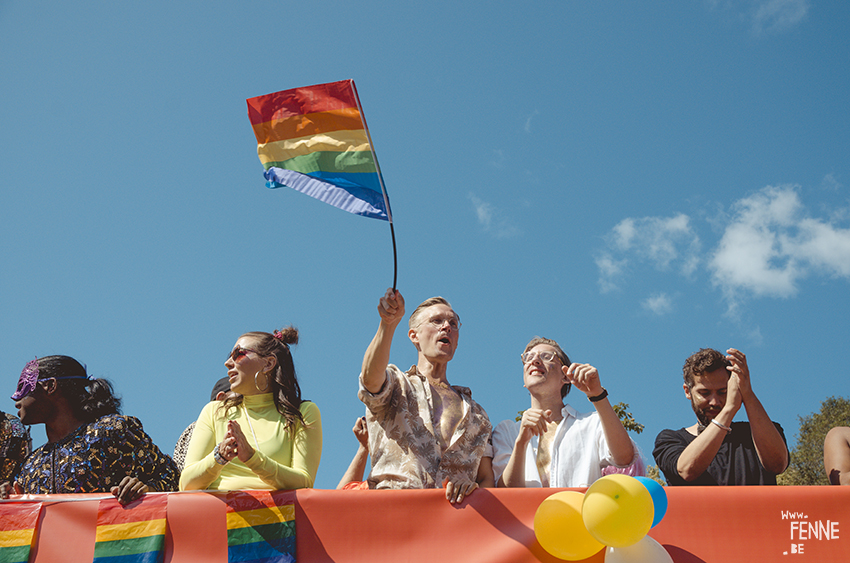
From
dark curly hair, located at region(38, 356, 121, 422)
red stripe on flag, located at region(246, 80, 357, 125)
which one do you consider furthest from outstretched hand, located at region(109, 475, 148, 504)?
red stripe on flag, located at region(246, 80, 357, 125)

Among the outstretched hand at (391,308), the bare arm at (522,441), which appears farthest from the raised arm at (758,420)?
the outstretched hand at (391,308)

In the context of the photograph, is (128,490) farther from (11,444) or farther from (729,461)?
(729,461)

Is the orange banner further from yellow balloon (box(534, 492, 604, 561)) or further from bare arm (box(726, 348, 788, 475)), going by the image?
bare arm (box(726, 348, 788, 475))

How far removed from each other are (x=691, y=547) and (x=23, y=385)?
12.9ft

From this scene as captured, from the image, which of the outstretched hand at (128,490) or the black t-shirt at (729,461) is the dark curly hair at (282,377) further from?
the black t-shirt at (729,461)

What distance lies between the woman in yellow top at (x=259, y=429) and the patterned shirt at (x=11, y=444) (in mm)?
1936

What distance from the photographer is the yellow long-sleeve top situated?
3.43 meters

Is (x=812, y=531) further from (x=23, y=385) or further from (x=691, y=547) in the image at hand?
(x=23, y=385)

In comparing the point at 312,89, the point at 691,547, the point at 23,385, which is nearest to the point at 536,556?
the point at 691,547

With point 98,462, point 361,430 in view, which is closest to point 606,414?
point 361,430

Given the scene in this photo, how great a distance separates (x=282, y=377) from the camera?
412 cm

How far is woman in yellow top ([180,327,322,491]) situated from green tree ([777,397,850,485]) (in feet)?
74.8

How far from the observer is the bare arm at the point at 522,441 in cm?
355

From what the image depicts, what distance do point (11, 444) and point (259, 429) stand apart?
7.67 feet
